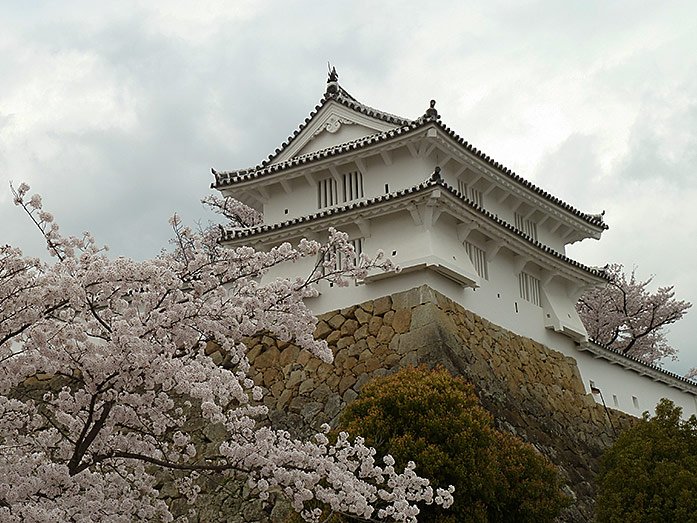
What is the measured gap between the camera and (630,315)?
27062 millimetres

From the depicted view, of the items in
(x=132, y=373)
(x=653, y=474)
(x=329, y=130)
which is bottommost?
(x=132, y=373)

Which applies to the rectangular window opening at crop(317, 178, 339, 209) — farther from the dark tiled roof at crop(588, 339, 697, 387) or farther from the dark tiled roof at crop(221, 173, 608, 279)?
the dark tiled roof at crop(588, 339, 697, 387)

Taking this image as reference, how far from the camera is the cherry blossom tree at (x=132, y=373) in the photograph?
695cm

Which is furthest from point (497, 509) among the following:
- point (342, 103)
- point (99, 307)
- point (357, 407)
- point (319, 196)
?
point (342, 103)

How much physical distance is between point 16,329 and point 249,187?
1035 cm

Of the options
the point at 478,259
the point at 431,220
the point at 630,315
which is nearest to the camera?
the point at 431,220

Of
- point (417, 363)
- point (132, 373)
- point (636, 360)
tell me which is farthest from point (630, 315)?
point (132, 373)

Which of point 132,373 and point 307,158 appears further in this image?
point 307,158

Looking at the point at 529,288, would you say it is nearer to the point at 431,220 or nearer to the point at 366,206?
the point at 431,220

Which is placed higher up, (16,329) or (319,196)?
(319,196)

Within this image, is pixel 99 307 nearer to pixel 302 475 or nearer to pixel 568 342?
pixel 302 475

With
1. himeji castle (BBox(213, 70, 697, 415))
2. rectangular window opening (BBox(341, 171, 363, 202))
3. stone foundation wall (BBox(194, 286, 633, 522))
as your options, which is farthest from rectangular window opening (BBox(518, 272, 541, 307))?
rectangular window opening (BBox(341, 171, 363, 202))

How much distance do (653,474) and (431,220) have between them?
5174 millimetres

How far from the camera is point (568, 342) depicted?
18156 mm
